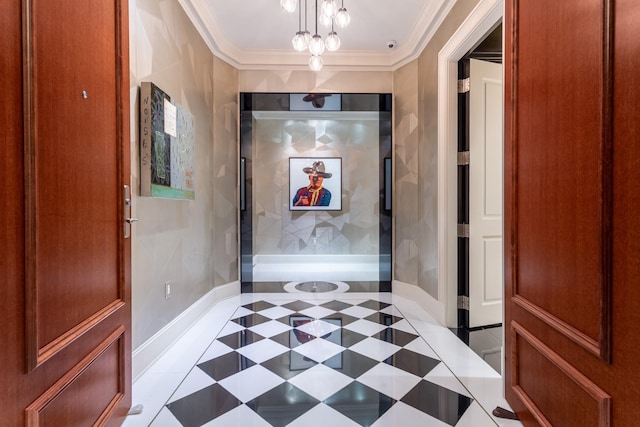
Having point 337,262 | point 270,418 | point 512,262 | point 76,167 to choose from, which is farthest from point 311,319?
point 337,262

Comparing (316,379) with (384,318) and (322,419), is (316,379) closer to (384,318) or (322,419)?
(322,419)

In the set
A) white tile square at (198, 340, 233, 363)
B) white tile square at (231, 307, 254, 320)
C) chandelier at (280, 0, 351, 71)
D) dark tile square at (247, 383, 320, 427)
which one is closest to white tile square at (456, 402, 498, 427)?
dark tile square at (247, 383, 320, 427)

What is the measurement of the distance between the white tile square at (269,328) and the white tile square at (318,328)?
0.48 feet

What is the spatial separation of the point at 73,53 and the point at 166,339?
1886 millimetres

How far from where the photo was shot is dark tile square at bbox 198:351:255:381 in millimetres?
1973

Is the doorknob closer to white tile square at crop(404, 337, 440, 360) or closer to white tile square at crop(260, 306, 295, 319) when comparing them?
white tile square at crop(260, 306, 295, 319)

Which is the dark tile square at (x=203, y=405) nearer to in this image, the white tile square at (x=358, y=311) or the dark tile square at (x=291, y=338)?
the dark tile square at (x=291, y=338)

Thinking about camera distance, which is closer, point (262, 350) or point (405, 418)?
point (405, 418)

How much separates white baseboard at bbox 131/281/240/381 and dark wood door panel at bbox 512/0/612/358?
2.11 metres

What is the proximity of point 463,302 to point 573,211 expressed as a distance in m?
1.91

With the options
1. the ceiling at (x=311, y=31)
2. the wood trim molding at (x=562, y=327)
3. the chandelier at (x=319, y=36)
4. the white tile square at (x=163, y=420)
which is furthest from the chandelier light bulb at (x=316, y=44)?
the white tile square at (x=163, y=420)

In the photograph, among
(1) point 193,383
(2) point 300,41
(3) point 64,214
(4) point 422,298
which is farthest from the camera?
(4) point 422,298

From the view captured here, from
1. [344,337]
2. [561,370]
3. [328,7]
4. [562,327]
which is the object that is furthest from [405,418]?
[328,7]

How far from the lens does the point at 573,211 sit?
1085 mm
